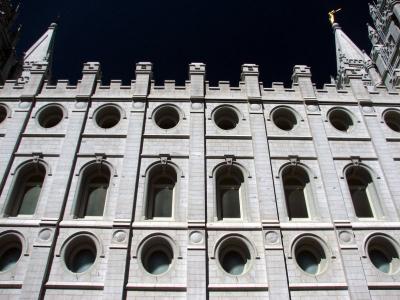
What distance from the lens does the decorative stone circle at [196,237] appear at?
1878 cm

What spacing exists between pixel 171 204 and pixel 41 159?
7.52 metres

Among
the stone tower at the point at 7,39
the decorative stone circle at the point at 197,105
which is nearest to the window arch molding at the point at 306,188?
the decorative stone circle at the point at 197,105

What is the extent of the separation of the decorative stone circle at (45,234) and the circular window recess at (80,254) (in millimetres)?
1007

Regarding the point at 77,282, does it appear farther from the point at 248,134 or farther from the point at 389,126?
the point at 389,126

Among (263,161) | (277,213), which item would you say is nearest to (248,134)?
(263,161)

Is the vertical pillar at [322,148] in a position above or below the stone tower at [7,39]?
below

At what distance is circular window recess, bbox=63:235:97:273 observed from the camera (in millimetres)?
18672

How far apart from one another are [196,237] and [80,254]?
18.4ft

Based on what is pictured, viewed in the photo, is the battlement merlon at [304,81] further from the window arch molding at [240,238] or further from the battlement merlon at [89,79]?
the battlement merlon at [89,79]

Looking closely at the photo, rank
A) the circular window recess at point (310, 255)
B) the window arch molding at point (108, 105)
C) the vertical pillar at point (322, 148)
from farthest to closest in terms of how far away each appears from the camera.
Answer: the window arch molding at point (108, 105) → the vertical pillar at point (322, 148) → the circular window recess at point (310, 255)

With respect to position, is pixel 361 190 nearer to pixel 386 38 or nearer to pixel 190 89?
pixel 190 89

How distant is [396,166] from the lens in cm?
2231

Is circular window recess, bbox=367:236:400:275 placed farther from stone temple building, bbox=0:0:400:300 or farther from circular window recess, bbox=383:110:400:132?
circular window recess, bbox=383:110:400:132

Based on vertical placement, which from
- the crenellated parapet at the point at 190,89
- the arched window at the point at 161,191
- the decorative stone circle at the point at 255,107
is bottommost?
the arched window at the point at 161,191
